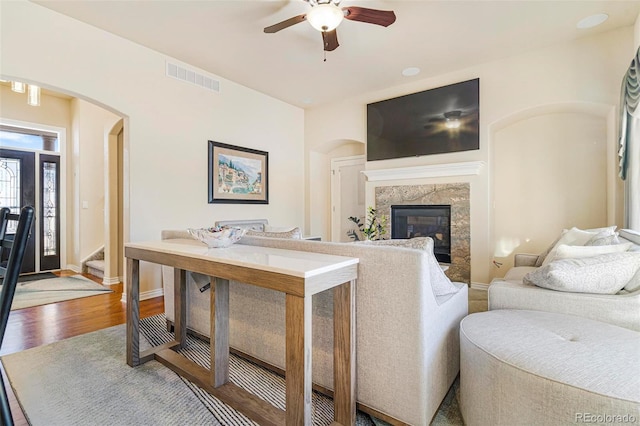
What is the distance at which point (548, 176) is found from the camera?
3740 mm

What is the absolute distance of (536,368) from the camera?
1081mm

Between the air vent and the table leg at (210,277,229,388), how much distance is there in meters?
3.22

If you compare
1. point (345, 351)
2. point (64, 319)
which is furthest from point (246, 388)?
point (64, 319)

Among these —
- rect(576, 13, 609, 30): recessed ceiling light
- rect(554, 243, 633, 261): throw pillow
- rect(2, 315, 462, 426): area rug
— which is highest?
rect(576, 13, 609, 30): recessed ceiling light

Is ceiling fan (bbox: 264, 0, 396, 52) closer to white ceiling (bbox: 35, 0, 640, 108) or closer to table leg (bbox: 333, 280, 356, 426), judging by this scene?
white ceiling (bbox: 35, 0, 640, 108)

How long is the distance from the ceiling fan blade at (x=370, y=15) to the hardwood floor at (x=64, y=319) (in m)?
3.41

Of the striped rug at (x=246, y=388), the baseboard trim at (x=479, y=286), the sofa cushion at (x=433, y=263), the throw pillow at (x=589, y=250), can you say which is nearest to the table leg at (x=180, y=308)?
the striped rug at (x=246, y=388)

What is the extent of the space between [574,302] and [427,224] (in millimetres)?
2799

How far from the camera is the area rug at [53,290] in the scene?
3406 millimetres

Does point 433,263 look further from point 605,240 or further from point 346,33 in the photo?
point 346,33

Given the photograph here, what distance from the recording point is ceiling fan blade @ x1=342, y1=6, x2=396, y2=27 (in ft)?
7.89

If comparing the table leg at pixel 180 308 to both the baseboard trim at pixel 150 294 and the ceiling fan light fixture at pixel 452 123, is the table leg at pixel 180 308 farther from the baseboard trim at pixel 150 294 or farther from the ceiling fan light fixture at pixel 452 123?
the ceiling fan light fixture at pixel 452 123

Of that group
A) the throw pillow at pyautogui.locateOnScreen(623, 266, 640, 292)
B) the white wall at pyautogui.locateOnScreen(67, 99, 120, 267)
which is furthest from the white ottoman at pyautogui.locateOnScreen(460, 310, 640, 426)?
the white wall at pyautogui.locateOnScreen(67, 99, 120, 267)

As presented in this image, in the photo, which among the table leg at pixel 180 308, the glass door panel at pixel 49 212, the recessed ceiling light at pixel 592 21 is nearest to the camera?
the table leg at pixel 180 308
